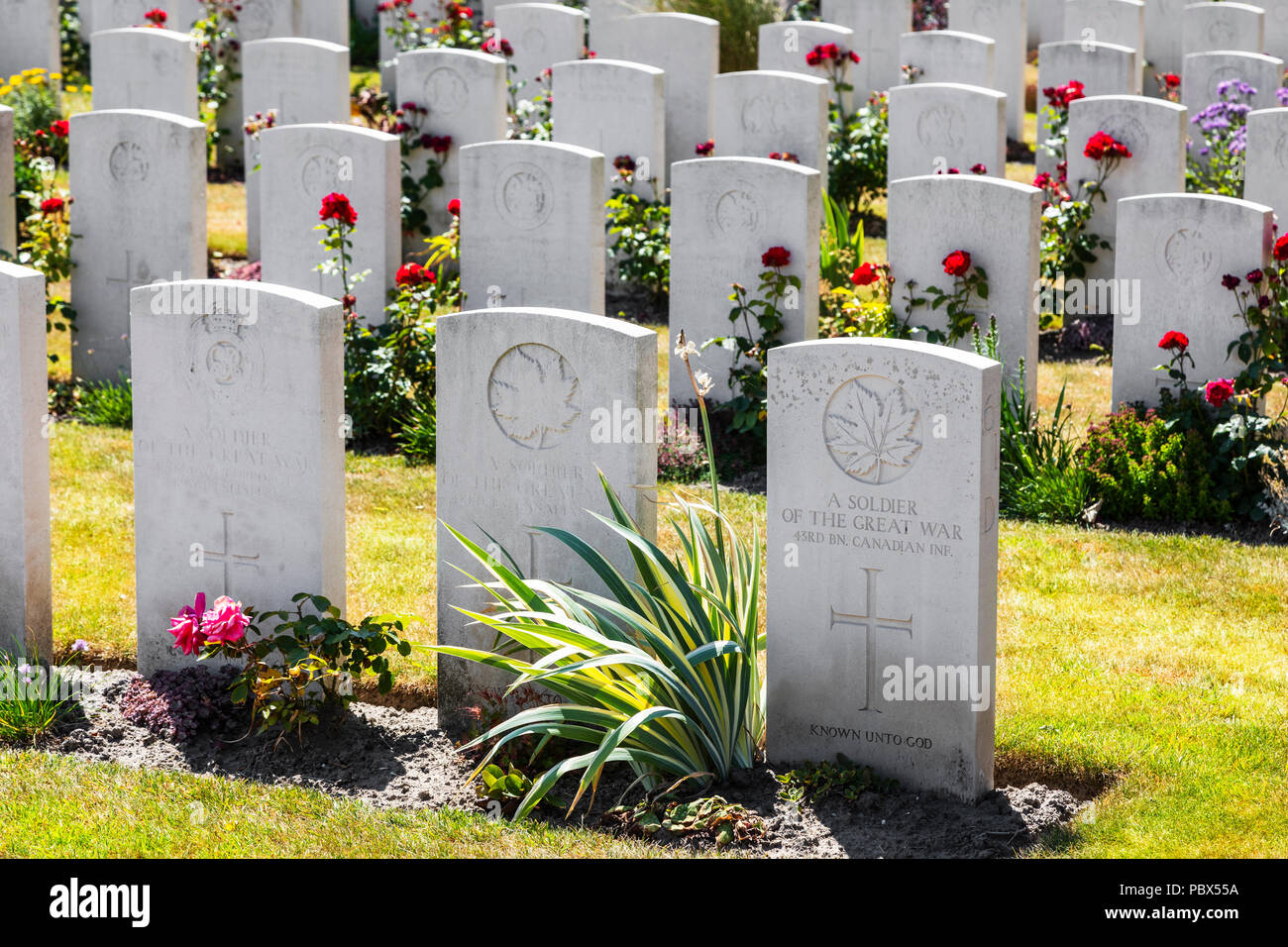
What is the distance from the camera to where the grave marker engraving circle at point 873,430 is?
4738mm

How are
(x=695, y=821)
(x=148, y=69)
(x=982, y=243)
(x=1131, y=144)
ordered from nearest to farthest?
(x=695, y=821), (x=982, y=243), (x=1131, y=144), (x=148, y=69)

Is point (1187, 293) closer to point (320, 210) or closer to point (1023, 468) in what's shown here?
point (1023, 468)

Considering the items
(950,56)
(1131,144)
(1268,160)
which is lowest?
(1268,160)

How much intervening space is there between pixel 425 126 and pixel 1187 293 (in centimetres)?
554

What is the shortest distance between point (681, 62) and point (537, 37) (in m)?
1.45

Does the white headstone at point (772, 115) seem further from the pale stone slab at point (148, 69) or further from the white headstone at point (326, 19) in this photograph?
the white headstone at point (326, 19)

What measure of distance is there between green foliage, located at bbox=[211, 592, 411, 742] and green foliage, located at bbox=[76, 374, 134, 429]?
150 inches

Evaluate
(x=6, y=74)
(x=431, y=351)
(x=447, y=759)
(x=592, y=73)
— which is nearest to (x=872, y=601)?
(x=447, y=759)

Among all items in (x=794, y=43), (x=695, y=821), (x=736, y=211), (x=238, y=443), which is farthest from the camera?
(x=794, y=43)

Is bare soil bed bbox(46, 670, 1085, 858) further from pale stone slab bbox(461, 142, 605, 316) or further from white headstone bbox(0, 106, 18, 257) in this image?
white headstone bbox(0, 106, 18, 257)

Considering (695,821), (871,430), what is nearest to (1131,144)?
(871,430)

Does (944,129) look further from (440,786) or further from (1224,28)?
(440,786)

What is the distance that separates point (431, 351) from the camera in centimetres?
870

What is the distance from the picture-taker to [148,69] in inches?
469
